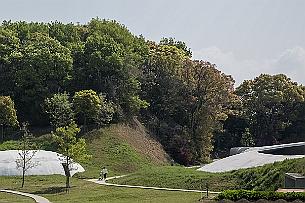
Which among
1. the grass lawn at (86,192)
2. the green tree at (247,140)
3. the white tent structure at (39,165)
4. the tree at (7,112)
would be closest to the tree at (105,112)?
the tree at (7,112)

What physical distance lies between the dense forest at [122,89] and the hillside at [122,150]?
1658mm

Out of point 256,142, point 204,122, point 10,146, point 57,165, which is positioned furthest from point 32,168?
point 256,142

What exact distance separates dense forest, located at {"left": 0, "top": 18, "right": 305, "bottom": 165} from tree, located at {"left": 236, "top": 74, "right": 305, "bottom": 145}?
0.45 feet

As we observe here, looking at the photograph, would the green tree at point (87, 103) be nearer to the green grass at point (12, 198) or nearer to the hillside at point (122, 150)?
the hillside at point (122, 150)

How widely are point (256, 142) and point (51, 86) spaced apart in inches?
1175

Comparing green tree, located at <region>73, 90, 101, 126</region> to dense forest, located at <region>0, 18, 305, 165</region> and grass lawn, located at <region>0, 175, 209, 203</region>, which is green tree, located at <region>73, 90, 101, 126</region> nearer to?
dense forest, located at <region>0, 18, 305, 165</region>

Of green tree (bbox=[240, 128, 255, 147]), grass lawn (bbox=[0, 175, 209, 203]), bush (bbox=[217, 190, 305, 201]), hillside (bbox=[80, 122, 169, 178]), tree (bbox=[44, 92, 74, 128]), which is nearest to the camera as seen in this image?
bush (bbox=[217, 190, 305, 201])

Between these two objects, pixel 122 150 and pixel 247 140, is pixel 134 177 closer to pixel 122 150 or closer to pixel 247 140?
pixel 122 150

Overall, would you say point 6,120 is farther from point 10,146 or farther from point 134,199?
point 134,199

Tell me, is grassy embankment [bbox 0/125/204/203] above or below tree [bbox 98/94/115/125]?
below

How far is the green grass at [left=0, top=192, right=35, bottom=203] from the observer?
3403 cm

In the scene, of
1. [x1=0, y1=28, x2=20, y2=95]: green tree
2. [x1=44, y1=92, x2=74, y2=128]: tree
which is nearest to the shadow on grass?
[x1=44, y1=92, x2=74, y2=128]: tree

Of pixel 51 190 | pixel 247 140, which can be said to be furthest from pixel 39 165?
pixel 247 140

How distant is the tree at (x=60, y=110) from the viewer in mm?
61219
